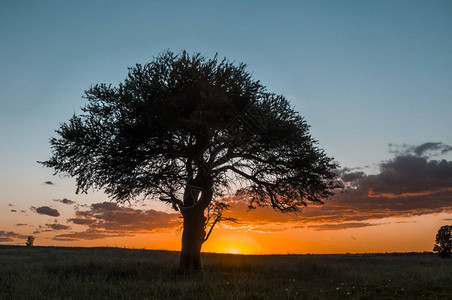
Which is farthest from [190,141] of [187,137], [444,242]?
[444,242]

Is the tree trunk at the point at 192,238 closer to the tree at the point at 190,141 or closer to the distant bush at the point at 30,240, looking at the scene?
the tree at the point at 190,141

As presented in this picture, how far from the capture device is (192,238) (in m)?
21.1

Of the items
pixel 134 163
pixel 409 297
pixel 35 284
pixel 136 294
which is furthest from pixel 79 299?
pixel 409 297

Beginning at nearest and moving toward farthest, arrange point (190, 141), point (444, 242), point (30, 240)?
point (190, 141) → point (444, 242) → point (30, 240)

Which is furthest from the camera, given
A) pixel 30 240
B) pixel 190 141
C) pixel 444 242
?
pixel 30 240

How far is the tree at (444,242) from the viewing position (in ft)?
152

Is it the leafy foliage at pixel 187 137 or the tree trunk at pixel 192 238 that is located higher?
the leafy foliage at pixel 187 137

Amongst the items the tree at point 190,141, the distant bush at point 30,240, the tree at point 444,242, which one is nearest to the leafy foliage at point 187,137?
the tree at point 190,141

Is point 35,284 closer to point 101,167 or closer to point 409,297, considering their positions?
point 101,167

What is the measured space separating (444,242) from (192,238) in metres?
39.4

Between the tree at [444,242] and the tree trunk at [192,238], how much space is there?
38556mm

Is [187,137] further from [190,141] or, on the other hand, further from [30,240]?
[30,240]

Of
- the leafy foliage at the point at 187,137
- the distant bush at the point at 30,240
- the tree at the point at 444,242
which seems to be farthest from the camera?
the distant bush at the point at 30,240

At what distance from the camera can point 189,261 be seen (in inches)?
819
